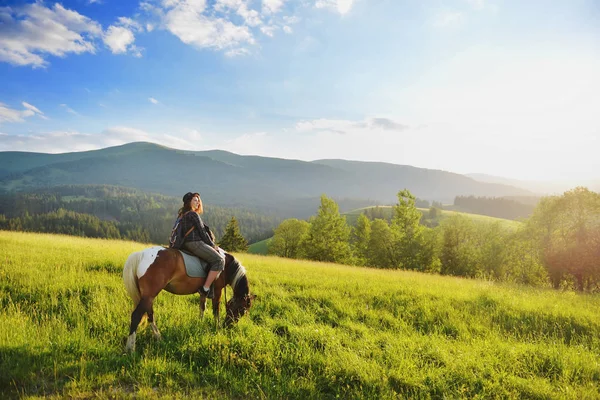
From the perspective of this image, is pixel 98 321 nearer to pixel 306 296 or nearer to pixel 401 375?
pixel 306 296

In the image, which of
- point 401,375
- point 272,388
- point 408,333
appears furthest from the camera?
point 408,333

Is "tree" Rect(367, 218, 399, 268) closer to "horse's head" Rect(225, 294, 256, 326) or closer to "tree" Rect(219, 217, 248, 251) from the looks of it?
"tree" Rect(219, 217, 248, 251)

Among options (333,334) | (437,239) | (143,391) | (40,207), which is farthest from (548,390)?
(40,207)

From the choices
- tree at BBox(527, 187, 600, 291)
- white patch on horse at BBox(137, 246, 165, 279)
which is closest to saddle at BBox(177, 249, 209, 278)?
white patch on horse at BBox(137, 246, 165, 279)

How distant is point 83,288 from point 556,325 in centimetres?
1426

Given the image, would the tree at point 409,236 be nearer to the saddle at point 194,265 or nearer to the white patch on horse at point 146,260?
the saddle at point 194,265

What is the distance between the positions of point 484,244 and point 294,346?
42.5 m

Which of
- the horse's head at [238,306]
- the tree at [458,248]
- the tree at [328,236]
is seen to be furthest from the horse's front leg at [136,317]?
the tree at [458,248]

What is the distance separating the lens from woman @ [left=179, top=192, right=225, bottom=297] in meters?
6.89

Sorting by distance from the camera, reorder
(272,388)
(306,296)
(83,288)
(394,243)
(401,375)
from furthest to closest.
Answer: (394,243) < (306,296) < (83,288) < (401,375) < (272,388)

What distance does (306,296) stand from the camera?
991 centimetres

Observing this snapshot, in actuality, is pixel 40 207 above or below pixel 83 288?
below

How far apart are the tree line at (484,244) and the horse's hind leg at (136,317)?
29.9 metres

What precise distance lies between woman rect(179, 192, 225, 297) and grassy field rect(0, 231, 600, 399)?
134cm
